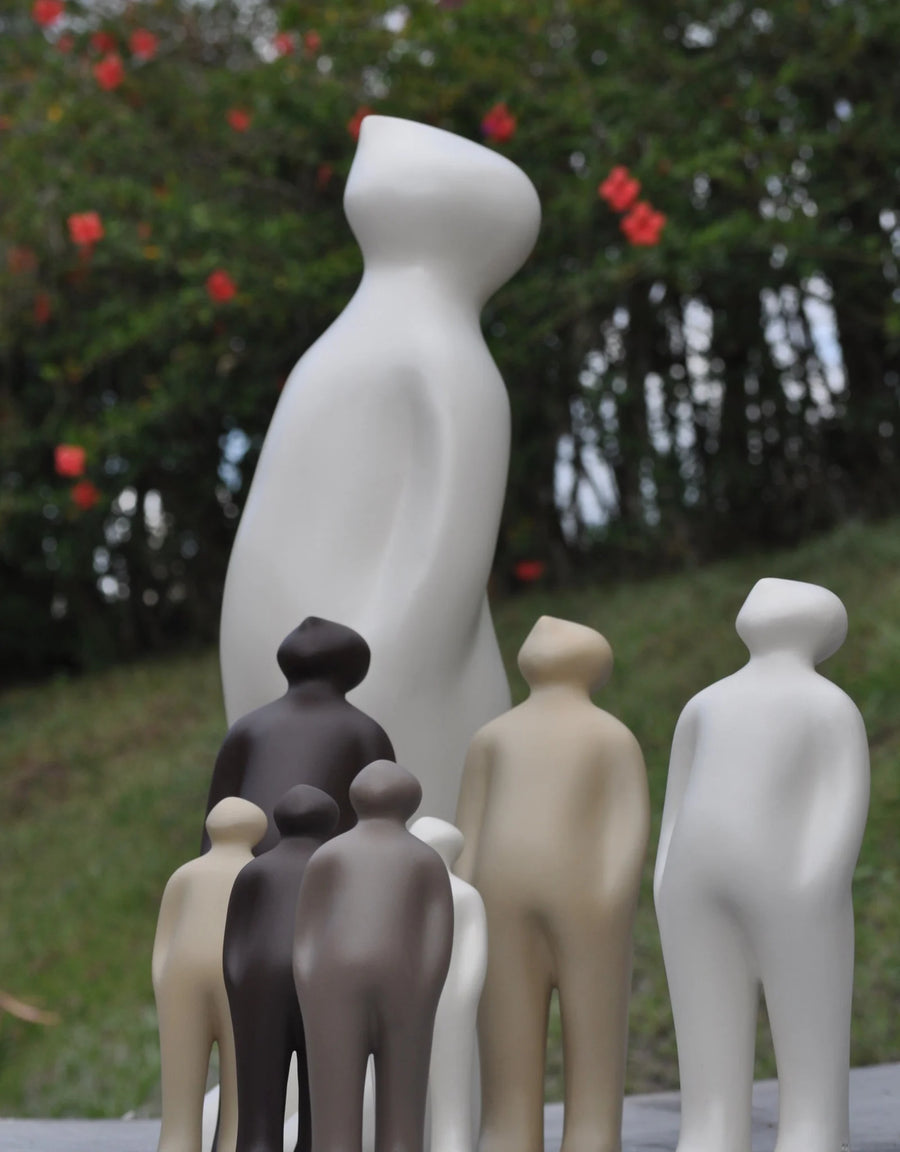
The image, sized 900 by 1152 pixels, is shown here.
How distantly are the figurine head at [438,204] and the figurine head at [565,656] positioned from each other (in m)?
0.74

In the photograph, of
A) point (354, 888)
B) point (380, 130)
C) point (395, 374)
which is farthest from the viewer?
point (380, 130)

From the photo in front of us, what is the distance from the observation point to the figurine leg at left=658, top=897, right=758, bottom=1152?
1.93 metres

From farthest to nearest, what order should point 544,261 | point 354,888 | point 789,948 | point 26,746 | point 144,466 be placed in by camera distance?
point 144,466, point 26,746, point 544,261, point 789,948, point 354,888

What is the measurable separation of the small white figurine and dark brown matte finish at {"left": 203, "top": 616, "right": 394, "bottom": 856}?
0.17 meters

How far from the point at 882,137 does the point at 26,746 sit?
4.27m

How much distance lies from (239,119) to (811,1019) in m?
4.94

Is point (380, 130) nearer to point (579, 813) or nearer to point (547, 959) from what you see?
point (579, 813)

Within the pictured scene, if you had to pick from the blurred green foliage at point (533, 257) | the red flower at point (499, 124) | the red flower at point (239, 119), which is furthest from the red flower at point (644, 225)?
the red flower at point (239, 119)

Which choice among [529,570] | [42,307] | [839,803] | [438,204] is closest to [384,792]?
[839,803]

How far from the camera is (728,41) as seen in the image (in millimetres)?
5645

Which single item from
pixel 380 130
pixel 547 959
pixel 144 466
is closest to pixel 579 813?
pixel 547 959

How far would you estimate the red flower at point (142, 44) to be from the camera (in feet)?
21.2

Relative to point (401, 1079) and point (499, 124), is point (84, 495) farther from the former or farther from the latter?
point (401, 1079)

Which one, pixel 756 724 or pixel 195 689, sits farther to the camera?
pixel 195 689
